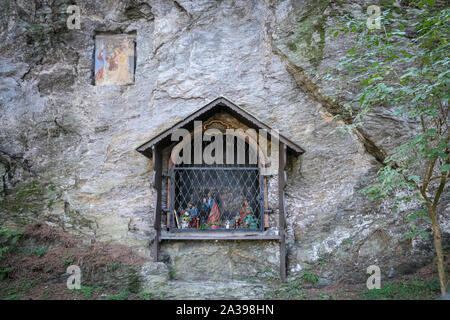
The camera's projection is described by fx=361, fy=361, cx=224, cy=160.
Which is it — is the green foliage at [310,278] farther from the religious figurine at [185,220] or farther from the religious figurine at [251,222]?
the religious figurine at [185,220]

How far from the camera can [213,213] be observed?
7.14 metres

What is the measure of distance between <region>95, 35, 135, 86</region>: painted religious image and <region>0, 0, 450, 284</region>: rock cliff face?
19 centimetres

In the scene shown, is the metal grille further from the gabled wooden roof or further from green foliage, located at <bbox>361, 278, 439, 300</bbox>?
green foliage, located at <bbox>361, 278, 439, 300</bbox>

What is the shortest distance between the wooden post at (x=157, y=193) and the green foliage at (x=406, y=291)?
3456 millimetres

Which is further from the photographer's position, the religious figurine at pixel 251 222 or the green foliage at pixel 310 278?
the religious figurine at pixel 251 222

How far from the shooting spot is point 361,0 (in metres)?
7.31

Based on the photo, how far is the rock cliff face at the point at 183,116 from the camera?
654 cm

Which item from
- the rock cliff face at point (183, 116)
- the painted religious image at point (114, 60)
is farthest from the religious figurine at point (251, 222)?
the painted religious image at point (114, 60)

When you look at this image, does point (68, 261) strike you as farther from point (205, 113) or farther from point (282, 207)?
point (282, 207)

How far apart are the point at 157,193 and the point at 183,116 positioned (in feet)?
5.61

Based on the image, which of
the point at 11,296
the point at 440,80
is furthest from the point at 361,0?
the point at 11,296

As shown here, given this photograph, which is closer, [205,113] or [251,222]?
[205,113]

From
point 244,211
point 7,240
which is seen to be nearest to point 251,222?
point 244,211

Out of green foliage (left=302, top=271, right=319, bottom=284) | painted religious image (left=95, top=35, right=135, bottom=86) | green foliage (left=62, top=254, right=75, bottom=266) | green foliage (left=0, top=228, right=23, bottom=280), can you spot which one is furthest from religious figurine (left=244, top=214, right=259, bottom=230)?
green foliage (left=0, top=228, right=23, bottom=280)
